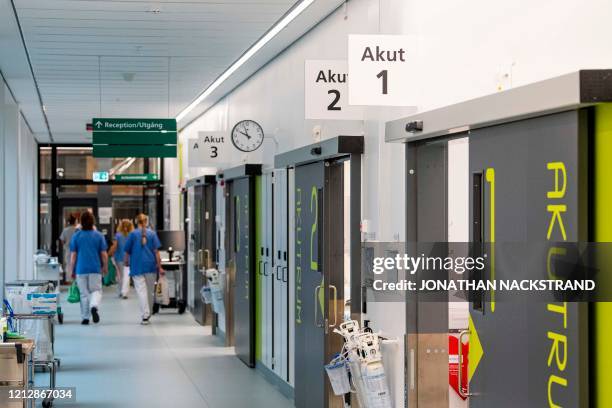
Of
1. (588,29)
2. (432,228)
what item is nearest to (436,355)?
(432,228)

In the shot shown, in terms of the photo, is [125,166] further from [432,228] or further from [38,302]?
[432,228]

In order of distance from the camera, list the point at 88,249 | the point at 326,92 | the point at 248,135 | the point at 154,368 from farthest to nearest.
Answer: the point at 88,249 → the point at 154,368 → the point at 248,135 → the point at 326,92

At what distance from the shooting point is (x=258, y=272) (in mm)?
11188

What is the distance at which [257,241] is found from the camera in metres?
11.2

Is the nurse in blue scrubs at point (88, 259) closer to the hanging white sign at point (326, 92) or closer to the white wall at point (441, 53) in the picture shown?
the white wall at point (441, 53)

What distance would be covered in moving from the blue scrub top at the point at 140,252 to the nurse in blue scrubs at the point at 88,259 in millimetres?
500

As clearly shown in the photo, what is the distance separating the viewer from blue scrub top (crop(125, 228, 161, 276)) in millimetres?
15391

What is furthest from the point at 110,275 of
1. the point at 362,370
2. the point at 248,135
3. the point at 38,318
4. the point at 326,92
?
the point at 362,370

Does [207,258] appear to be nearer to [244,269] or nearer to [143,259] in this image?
[143,259]

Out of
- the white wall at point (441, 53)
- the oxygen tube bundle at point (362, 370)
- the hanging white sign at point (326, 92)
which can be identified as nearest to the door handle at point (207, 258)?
the white wall at point (441, 53)

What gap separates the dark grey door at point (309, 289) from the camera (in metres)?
7.82

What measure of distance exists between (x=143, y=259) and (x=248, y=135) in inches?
211

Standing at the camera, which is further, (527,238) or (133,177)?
(133,177)

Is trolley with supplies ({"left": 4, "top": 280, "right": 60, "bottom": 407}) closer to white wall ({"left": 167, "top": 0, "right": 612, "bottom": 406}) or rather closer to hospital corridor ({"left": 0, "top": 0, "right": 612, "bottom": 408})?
hospital corridor ({"left": 0, "top": 0, "right": 612, "bottom": 408})
